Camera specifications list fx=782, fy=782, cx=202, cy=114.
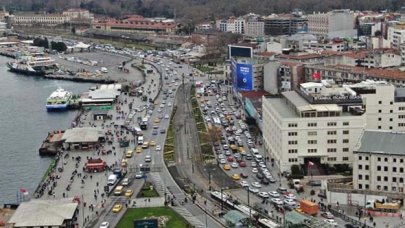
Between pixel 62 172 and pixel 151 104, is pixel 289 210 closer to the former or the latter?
pixel 62 172

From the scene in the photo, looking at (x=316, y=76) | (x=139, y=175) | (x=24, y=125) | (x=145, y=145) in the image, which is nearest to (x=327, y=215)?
(x=139, y=175)

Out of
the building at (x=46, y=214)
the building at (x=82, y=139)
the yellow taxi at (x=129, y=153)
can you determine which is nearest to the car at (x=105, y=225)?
the building at (x=46, y=214)

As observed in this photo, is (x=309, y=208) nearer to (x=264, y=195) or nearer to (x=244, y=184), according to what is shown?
(x=264, y=195)

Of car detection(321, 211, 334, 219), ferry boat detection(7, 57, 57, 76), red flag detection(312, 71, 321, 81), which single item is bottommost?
car detection(321, 211, 334, 219)

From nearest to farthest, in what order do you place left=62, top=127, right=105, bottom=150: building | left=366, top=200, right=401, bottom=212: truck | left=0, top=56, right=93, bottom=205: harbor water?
left=366, top=200, right=401, bottom=212: truck, left=0, top=56, right=93, bottom=205: harbor water, left=62, top=127, right=105, bottom=150: building

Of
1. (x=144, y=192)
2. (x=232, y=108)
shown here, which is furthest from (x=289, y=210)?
(x=232, y=108)

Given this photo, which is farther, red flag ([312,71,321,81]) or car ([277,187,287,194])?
red flag ([312,71,321,81])

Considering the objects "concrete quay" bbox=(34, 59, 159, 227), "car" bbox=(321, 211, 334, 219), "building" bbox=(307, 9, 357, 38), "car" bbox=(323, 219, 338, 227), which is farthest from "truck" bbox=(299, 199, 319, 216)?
"building" bbox=(307, 9, 357, 38)

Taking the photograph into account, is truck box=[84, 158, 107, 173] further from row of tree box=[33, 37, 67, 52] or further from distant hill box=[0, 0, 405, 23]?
distant hill box=[0, 0, 405, 23]
